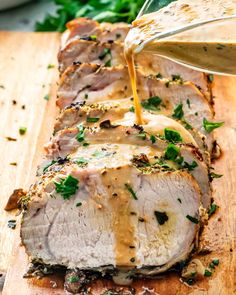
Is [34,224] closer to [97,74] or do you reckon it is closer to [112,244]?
[112,244]

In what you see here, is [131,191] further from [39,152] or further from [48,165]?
[39,152]

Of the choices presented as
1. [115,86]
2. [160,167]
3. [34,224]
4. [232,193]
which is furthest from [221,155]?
[34,224]

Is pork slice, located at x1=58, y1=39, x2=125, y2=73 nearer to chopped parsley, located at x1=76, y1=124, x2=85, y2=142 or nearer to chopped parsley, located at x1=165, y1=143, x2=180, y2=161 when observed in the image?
chopped parsley, located at x1=76, y1=124, x2=85, y2=142

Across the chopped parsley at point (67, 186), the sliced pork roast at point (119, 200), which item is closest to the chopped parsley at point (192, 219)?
the sliced pork roast at point (119, 200)

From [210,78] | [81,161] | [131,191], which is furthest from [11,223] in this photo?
[210,78]

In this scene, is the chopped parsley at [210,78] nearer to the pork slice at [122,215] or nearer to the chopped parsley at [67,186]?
the pork slice at [122,215]

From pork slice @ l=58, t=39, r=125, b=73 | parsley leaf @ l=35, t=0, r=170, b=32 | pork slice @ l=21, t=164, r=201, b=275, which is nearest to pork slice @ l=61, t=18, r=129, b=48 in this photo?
pork slice @ l=58, t=39, r=125, b=73
